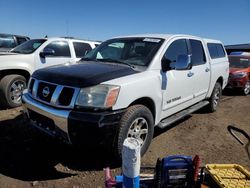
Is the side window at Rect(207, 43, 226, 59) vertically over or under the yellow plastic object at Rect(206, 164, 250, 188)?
over

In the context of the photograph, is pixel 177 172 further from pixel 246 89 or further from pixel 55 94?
pixel 246 89

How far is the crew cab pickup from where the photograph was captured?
3119mm

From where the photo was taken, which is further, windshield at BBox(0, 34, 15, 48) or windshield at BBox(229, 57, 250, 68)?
windshield at BBox(229, 57, 250, 68)

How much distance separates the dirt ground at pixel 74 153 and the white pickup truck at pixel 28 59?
609 millimetres

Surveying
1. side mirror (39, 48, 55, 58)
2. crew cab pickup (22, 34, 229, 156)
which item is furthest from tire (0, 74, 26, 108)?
crew cab pickup (22, 34, 229, 156)

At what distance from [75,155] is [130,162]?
212 cm

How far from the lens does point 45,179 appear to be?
3.24 m

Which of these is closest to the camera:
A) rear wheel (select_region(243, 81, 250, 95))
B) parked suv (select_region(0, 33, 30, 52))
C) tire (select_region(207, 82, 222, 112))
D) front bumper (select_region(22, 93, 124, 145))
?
front bumper (select_region(22, 93, 124, 145))

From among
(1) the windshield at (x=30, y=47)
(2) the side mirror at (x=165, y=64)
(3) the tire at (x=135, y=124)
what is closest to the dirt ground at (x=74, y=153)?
(3) the tire at (x=135, y=124)

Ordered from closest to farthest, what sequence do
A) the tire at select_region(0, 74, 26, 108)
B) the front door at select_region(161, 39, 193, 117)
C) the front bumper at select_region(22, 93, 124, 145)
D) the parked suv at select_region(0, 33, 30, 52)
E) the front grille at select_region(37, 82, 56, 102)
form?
the front bumper at select_region(22, 93, 124, 145) < the front grille at select_region(37, 82, 56, 102) < the front door at select_region(161, 39, 193, 117) < the tire at select_region(0, 74, 26, 108) < the parked suv at select_region(0, 33, 30, 52)

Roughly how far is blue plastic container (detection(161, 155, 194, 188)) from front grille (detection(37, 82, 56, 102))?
5.84 ft

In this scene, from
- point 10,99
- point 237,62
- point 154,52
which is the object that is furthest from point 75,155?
point 237,62

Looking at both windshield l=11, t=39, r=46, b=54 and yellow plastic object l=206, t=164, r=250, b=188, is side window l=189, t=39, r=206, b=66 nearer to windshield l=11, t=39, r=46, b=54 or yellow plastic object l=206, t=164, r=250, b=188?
yellow plastic object l=206, t=164, r=250, b=188

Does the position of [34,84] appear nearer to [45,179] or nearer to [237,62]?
[45,179]
